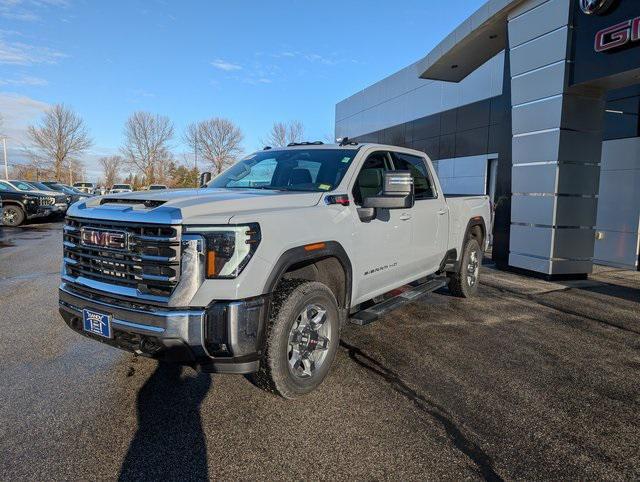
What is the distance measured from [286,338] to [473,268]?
439 centimetres

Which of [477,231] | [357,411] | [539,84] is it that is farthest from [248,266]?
[539,84]

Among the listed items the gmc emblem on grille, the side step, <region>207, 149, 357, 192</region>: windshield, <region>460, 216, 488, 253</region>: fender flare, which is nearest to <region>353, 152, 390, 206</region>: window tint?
<region>207, 149, 357, 192</region>: windshield

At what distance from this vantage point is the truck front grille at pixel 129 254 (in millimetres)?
2783

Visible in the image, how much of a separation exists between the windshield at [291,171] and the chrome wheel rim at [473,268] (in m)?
3.13

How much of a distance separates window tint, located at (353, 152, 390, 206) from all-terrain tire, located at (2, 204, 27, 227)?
17.5 m

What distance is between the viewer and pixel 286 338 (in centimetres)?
309

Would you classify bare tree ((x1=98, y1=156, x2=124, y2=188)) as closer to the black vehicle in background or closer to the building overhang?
the black vehicle in background

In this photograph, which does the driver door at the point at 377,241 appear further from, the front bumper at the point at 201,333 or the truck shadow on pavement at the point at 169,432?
the truck shadow on pavement at the point at 169,432

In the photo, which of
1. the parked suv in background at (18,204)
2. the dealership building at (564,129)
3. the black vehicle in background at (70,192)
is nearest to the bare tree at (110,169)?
the black vehicle in background at (70,192)

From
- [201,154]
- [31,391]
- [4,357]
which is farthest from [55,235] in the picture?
[201,154]

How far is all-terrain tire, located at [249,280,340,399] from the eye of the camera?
3.01 m

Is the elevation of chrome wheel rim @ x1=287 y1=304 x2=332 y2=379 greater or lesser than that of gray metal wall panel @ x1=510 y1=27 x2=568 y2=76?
lesser

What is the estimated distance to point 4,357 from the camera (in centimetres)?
406

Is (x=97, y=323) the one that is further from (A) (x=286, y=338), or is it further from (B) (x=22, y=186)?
(B) (x=22, y=186)
